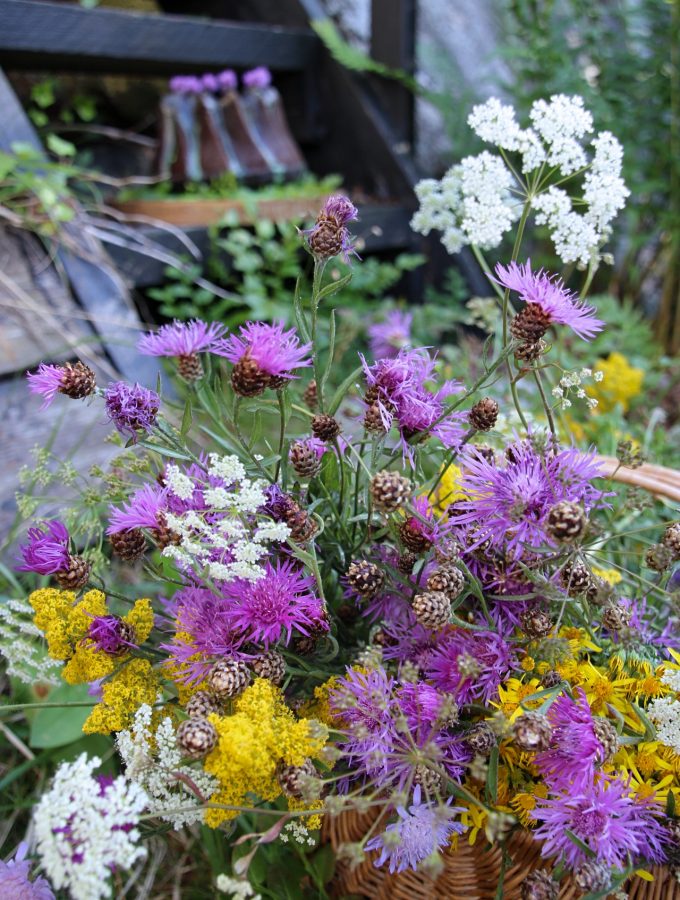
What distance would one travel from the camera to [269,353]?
59cm

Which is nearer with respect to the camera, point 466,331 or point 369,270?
point 369,270

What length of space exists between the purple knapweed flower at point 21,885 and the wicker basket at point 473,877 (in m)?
0.27

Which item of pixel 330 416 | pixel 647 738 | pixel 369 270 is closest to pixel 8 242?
pixel 369 270

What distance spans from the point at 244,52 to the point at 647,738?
6.06 feet

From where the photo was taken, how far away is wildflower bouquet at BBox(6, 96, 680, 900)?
0.57 m

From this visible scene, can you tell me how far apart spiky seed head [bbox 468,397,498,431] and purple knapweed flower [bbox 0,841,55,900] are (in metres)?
0.55

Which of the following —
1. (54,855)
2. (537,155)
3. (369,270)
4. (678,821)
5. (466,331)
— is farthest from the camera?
(466,331)

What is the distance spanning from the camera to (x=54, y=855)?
48 centimetres

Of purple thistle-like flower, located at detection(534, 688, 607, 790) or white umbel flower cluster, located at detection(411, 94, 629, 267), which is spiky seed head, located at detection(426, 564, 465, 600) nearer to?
purple thistle-like flower, located at detection(534, 688, 607, 790)

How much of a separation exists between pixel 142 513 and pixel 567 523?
343mm

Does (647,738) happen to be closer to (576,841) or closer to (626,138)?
(576,841)

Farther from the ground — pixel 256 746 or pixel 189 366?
pixel 189 366

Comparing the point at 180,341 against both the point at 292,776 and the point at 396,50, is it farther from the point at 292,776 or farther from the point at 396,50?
the point at 396,50

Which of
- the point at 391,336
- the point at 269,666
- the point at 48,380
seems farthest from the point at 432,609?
the point at 391,336
